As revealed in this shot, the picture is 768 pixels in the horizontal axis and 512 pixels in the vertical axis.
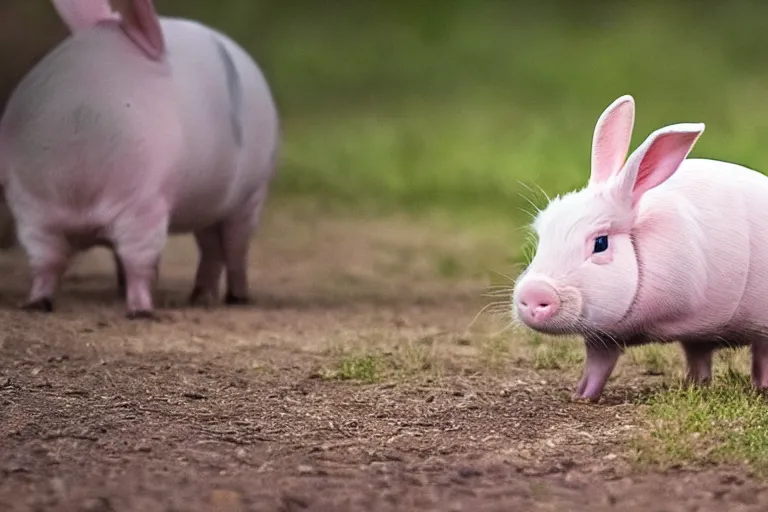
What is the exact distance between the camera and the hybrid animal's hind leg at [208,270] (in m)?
6.58

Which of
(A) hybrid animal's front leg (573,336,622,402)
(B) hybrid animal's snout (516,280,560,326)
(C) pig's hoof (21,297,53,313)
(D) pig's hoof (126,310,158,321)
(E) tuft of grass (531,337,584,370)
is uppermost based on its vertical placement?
(B) hybrid animal's snout (516,280,560,326)

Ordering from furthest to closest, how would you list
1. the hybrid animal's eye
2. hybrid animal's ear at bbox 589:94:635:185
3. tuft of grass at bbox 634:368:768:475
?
hybrid animal's ear at bbox 589:94:635:185 < the hybrid animal's eye < tuft of grass at bbox 634:368:768:475

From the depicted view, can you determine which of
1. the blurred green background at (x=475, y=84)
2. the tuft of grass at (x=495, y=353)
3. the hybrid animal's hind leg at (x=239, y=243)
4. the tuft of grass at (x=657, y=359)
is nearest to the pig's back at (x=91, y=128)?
the hybrid animal's hind leg at (x=239, y=243)

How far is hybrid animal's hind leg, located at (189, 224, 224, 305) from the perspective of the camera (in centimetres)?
658

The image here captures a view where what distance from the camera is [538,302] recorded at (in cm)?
381

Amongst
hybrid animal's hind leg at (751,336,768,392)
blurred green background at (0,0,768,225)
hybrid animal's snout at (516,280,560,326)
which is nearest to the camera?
hybrid animal's snout at (516,280,560,326)

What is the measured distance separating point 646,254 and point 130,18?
2645 millimetres

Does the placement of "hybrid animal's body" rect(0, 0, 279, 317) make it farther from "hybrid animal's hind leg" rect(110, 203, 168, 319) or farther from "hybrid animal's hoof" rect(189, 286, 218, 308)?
"hybrid animal's hoof" rect(189, 286, 218, 308)

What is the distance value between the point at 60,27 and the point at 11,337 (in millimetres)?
3698

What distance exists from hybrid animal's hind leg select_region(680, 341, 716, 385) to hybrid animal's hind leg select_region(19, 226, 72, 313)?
2.47m

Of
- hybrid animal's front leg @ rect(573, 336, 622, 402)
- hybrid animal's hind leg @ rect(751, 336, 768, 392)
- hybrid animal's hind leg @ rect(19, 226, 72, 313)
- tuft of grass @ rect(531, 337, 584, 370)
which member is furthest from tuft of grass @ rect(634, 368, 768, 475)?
hybrid animal's hind leg @ rect(19, 226, 72, 313)

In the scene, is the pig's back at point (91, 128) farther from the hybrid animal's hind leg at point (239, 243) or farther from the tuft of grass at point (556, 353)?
the tuft of grass at point (556, 353)

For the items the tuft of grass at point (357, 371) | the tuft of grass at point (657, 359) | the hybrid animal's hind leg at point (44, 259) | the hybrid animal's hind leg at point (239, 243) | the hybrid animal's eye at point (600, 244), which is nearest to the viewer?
the hybrid animal's eye at point (600, 244)

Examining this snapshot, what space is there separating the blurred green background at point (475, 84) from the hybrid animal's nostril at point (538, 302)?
20.7 ft
